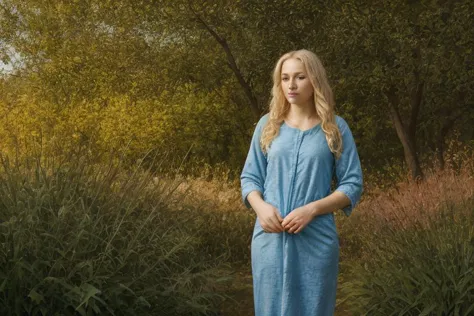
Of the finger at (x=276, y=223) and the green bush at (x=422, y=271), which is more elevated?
the finger at (x=276, y=223)

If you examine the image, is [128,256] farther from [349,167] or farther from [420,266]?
[349,167]

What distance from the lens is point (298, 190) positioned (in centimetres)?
280

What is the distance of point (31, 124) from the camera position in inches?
677

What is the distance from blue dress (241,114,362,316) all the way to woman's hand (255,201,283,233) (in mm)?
44

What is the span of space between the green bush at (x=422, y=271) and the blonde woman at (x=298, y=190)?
2142 millimetres

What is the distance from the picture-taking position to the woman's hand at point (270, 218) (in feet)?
8.84

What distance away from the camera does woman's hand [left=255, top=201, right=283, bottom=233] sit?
269cm

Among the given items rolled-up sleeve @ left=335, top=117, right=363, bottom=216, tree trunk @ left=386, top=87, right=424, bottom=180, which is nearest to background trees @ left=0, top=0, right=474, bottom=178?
tree trunk @ left=386, top=87, right=424, bottom=180

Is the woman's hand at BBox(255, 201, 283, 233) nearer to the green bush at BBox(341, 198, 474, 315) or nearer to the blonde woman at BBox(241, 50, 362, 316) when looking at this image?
the blonde woman at BBox(241, 50, 362, 316)

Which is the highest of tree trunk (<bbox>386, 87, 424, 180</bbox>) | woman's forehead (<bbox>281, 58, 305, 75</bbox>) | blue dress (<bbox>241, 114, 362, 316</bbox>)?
woman's forehead (<bbox>281, 58, 305, 75</bbox>)

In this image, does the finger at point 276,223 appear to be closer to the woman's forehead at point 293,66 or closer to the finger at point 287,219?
the finger at point 287,219

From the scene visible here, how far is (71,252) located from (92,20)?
13373mm

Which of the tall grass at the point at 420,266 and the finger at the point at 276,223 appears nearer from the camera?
the finger at the point at 276,223

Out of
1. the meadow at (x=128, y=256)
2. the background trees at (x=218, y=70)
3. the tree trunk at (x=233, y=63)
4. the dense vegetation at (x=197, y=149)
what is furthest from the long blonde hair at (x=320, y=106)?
the tree trunk at (x=233, y=63)
